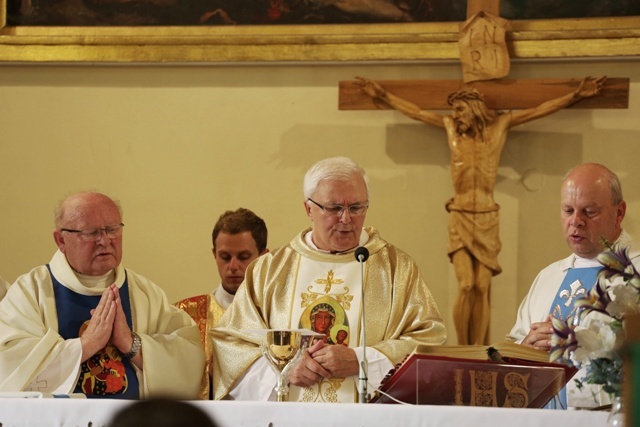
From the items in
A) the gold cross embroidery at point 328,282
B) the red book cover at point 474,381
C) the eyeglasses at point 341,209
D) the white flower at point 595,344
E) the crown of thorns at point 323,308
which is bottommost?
the red book cover at point 474,381

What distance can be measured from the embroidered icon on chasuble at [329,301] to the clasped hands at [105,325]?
0.77m

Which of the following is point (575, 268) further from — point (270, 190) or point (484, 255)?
point (270, 190)

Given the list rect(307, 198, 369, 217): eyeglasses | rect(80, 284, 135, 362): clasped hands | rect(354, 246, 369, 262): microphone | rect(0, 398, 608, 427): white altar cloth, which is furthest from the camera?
rect(307, 198, 369, 217): eyeglasses

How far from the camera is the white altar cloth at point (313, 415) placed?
357cm

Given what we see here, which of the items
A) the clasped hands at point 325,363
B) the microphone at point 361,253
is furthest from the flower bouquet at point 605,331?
the clasped hands at point 325,363

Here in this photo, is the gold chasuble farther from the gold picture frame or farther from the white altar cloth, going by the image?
the gold picture frame

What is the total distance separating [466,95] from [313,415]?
4026 millimetres

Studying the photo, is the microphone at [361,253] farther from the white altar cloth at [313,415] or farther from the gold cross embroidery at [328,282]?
the gold cross embroidery at [328,282]

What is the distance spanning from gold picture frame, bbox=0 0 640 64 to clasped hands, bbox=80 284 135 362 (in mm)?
3494

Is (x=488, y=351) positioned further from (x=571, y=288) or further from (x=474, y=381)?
(x=571, y=288)

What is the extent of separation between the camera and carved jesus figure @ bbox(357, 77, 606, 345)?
24.0ft

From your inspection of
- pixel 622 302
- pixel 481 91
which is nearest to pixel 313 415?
pixel 622 302

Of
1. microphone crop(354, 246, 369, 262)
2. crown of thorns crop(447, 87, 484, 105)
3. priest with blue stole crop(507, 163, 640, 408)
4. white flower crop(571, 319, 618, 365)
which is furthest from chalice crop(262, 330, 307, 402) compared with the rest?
crown of thorns crop(447, 87, 484, 105)

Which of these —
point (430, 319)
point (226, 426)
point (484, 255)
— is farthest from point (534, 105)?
point (226, 426)
